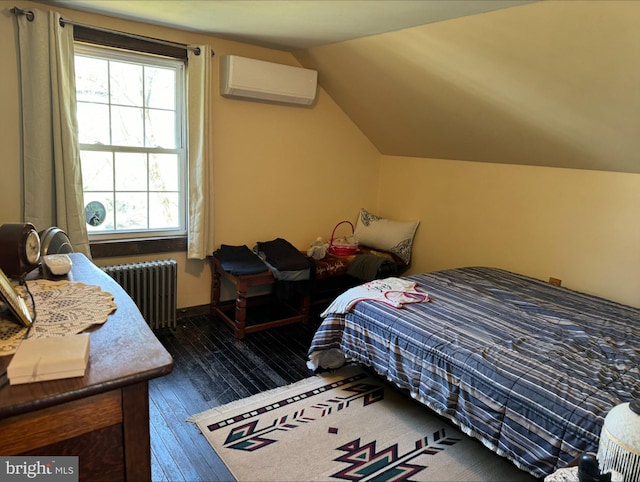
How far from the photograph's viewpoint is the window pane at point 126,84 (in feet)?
10.4

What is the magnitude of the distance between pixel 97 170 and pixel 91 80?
2.05 ft

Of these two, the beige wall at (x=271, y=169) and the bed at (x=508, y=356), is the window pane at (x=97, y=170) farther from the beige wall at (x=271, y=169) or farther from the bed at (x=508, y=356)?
the bed at (x=508, y=356)

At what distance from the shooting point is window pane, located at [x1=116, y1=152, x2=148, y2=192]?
10.8 ft

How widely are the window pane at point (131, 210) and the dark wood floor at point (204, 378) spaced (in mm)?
864

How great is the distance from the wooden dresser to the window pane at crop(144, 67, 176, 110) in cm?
269

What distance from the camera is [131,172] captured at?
336 cm

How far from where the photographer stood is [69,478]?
971mm

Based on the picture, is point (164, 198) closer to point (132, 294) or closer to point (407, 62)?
point (132, 294)

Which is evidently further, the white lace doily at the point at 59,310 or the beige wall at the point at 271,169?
the beige wall at the point at 271,169

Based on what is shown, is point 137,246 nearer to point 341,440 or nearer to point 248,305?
point 248,305

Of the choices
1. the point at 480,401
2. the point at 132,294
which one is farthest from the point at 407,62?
the point at 132,294

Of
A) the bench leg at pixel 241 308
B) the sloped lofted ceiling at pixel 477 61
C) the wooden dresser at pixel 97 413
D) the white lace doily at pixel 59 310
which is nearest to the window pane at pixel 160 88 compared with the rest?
the sloped lofted ceiling at pixel 477 61

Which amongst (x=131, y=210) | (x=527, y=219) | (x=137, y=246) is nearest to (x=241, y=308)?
(x=137, y=246)

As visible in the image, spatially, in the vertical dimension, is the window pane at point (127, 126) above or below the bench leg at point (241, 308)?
above
